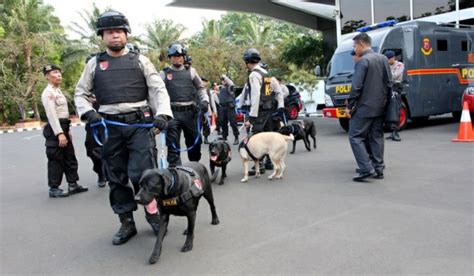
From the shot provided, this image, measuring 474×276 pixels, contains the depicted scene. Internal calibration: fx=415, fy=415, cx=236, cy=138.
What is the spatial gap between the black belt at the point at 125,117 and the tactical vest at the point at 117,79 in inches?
4.7

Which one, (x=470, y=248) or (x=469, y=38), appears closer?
(x=470, y=248)

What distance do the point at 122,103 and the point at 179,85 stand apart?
2038 millimetres

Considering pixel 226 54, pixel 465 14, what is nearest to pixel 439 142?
pixel 465 14

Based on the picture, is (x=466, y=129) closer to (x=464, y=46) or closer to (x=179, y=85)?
(x=464, y=46)

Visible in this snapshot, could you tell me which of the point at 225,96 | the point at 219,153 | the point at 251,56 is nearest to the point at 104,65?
the point at 219,153

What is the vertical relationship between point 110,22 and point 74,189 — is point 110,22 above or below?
above

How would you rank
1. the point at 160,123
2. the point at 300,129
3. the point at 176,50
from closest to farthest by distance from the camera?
the point at 160,123 < the point at 176,50 < the point at 300,129

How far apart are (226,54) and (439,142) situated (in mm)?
22758

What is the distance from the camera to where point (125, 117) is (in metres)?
3.76

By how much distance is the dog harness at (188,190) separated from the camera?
3303 millimetres

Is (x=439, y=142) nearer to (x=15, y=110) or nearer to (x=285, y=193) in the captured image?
(x=285, y=193)

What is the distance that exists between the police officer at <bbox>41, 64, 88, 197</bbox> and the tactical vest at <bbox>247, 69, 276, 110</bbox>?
9.39ft

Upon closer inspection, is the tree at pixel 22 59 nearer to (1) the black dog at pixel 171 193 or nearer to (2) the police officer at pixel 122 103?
(2) the police officer at pixel 122 103

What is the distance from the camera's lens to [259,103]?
21.7 feet
